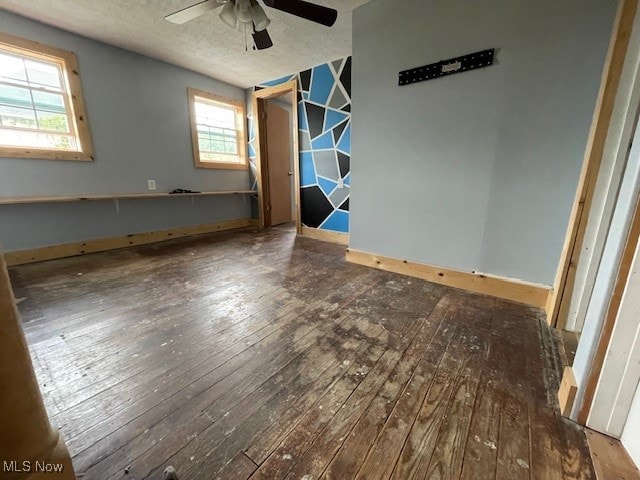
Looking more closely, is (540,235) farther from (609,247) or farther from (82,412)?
(82,412)

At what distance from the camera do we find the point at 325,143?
3.80 meters

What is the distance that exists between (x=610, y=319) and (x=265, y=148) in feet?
15.4

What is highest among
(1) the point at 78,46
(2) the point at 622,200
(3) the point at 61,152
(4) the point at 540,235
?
(1) the point at 78,46

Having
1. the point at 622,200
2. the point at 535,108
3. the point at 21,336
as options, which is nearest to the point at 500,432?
the point at 622,200

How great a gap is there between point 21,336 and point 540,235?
8.58 ft

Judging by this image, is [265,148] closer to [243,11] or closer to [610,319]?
[243,11]

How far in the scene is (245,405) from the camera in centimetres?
110

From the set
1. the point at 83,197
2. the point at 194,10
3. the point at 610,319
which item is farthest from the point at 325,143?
the point at 610,319

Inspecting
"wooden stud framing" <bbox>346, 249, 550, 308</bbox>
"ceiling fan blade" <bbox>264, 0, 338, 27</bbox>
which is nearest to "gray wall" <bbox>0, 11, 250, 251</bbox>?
"ceiling fan blade" <bbox>264, 0, 338, 27</bbox>

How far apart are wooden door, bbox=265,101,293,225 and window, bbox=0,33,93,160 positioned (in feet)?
8.35

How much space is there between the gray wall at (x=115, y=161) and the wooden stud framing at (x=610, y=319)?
4.33 meters

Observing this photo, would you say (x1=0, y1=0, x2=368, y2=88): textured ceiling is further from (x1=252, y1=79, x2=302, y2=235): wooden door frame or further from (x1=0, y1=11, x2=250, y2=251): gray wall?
(x1=252, y1=79, x2=302, y2=235): wooden door frame

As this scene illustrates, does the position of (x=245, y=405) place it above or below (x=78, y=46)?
below

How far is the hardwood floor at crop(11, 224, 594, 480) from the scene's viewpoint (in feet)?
2.91
